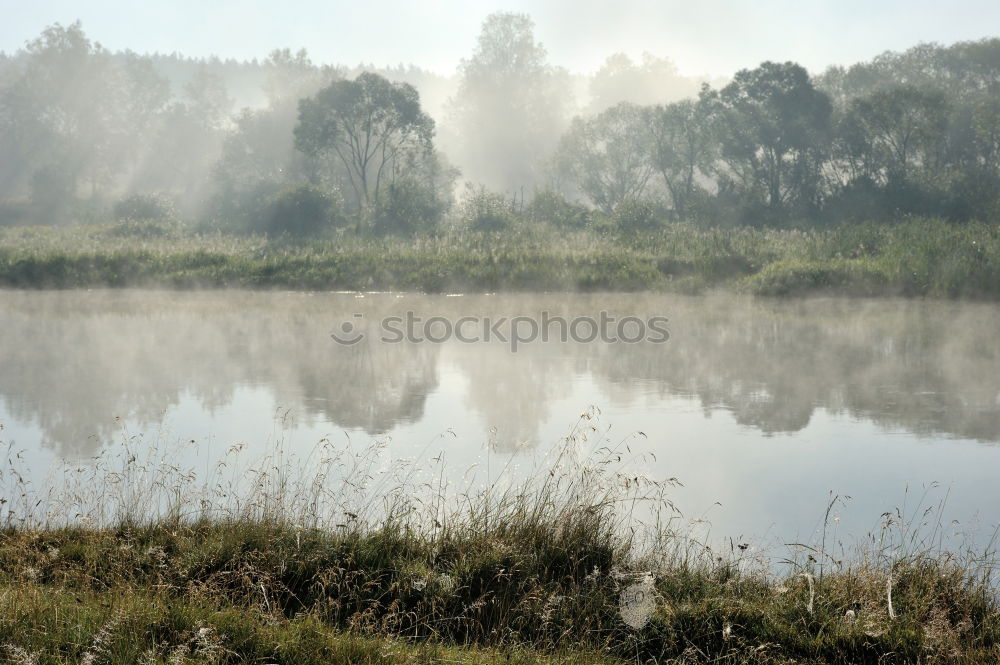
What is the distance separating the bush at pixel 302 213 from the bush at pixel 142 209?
9544 mm

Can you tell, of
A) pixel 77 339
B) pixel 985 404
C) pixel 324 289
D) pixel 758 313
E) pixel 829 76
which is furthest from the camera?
pixel 829 76

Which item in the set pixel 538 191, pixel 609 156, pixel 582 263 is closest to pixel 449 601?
pixel 582 263

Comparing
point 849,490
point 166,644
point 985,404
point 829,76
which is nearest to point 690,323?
point 985,404

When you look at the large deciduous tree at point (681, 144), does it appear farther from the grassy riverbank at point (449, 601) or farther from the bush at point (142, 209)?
the grassy riverbank at point (449, 601)

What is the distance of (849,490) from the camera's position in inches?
264

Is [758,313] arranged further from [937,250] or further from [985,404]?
[985,404]

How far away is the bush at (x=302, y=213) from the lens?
35.2 m

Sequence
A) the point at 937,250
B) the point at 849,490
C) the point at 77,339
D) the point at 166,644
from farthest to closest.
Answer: the point at 937,250 < the point at 77,339 < the point at 849,490 < the point at 166,644

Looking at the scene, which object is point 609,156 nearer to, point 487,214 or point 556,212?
point 556,212

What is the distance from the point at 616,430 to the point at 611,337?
726cm

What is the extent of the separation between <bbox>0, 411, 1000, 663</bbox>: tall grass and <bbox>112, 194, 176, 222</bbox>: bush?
132ft

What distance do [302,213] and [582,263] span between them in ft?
49.4

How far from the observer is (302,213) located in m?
35.5

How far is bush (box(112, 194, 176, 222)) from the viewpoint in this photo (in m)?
43.0
